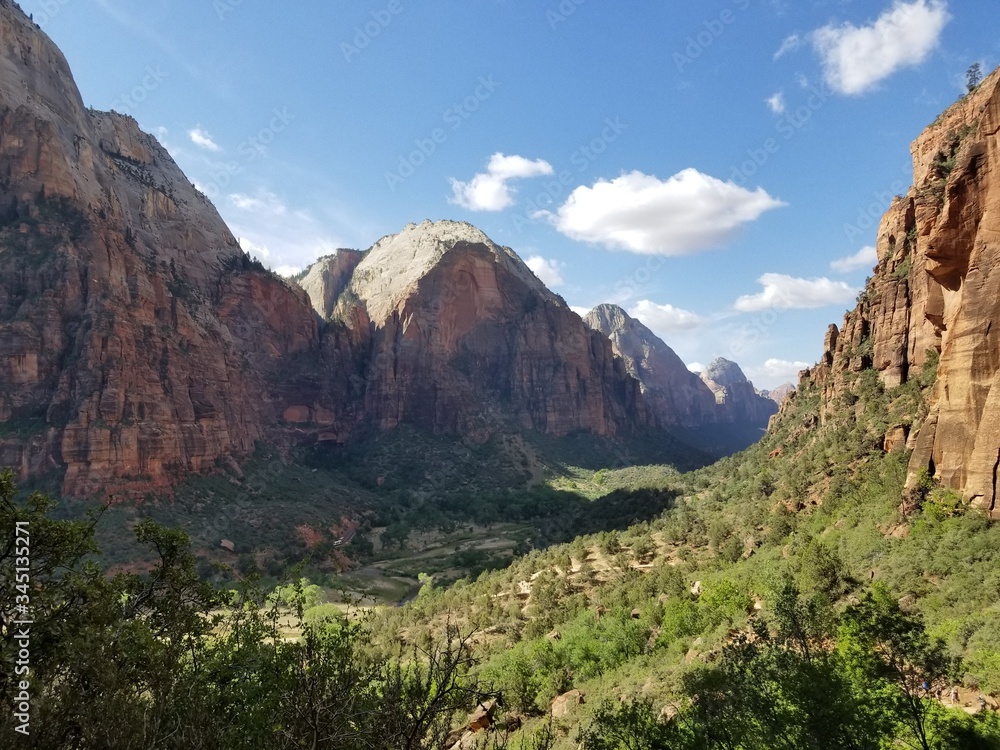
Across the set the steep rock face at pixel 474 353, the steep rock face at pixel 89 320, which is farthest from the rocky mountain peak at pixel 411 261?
the steep rock face at pixel 89 320

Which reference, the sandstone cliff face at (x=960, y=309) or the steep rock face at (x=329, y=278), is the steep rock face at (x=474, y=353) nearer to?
the steep rock face at (x=329, y=278)

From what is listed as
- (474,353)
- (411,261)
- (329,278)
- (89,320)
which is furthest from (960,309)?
(329,278)

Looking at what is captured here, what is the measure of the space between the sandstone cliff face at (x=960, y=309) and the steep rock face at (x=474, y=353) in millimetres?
85151

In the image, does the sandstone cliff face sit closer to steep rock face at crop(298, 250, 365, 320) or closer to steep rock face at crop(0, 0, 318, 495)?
steep rock face at crop(0, 0, 318, 495)

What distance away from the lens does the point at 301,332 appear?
10588 centimetres

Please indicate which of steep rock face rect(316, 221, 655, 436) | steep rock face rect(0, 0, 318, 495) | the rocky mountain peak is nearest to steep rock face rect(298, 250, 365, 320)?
the rocky mountain peak

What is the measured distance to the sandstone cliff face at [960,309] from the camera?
19.8 m

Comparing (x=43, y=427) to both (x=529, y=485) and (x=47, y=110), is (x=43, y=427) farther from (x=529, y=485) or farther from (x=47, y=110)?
(x=529, y=485)

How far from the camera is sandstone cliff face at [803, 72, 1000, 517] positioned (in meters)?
19.8

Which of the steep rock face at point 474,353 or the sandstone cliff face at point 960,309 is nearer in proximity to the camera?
the sandstone cliff face at point 960,309

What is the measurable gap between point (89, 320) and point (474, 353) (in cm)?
8108

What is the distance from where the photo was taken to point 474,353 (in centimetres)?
12550

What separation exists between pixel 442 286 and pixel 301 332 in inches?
1379

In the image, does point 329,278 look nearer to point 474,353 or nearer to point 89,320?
point 474,353
